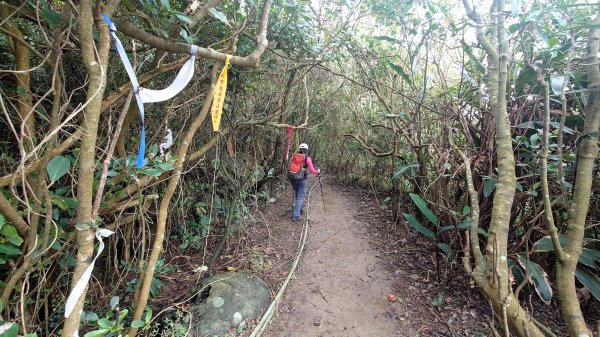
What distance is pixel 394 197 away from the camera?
5.32 metres

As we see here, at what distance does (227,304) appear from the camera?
287 cm

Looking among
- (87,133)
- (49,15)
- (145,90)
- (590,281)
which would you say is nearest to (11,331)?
(87,133)

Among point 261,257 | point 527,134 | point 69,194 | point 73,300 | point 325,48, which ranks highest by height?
point 325,48

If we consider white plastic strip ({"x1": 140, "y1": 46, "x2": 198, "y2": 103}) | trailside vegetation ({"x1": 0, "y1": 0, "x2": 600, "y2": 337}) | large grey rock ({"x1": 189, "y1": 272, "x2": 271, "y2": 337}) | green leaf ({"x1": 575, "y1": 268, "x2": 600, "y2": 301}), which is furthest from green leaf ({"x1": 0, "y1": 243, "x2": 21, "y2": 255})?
green leaf ({"x1": 575, "y1": 268, "x2": 600, "y2": 301})

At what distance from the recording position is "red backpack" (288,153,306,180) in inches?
224

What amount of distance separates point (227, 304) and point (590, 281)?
340cm

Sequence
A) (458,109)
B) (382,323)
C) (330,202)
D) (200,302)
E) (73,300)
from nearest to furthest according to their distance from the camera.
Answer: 1. (73,300)
2. (200,302)
3. (382,323)
4. (458,109)
5. (330,202)

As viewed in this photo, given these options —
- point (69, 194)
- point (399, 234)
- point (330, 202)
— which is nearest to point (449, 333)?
point (399, 234)

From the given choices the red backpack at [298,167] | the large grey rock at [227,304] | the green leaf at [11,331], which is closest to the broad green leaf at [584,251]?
the large grey rock at [227,304]

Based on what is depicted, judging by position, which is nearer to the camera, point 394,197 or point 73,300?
point 73,300

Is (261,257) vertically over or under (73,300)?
under

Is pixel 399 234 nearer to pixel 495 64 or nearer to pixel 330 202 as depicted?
pixel 330 202

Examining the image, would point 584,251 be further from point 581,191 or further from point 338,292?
point 338,292

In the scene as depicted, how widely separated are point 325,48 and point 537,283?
3.48 meters
